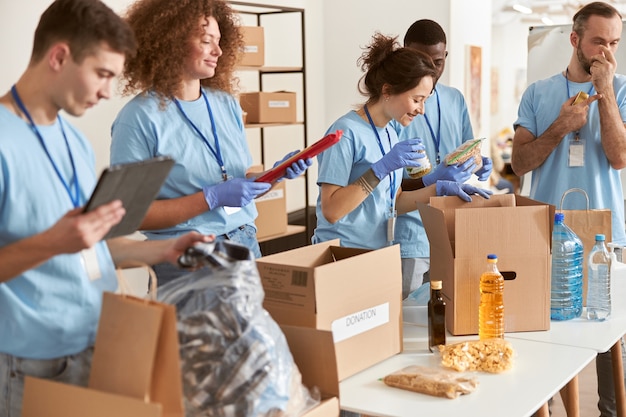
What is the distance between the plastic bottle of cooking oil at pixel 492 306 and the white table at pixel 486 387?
7 cm

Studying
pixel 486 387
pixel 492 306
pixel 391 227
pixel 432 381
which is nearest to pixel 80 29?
pixel 432 381

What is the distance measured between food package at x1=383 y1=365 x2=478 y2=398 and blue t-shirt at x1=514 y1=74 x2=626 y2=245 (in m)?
1.48

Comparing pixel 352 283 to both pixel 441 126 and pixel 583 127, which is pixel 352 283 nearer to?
pixel 441 126

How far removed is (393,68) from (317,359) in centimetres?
133

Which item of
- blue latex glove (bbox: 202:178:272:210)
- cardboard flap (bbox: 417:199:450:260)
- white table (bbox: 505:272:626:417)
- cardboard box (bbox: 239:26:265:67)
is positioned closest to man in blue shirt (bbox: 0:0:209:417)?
blue latex glove (bbox: 202:178:272:210)

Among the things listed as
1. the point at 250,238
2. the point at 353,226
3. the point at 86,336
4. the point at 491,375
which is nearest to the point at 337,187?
the point at 353,226

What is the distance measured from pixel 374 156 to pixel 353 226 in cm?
25

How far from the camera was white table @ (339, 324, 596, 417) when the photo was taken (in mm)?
1703

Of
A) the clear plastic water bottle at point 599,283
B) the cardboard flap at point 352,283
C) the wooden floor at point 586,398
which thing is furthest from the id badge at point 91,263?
the wooden floor at point 586,398

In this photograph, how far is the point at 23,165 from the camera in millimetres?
1425

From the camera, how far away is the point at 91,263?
1.53 meters

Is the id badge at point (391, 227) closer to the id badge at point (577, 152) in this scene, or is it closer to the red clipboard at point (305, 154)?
the red clipboard at point (305, 154)

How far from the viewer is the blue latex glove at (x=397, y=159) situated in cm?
257

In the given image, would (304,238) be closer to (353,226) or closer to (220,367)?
(353,226)
